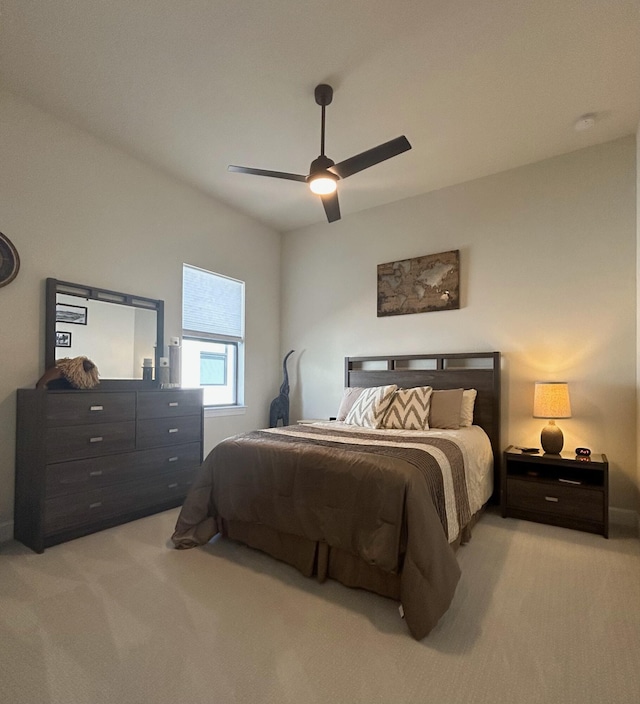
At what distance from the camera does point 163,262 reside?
371 centimetres

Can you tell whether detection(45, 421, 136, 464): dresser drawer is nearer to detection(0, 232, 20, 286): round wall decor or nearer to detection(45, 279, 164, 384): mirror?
detection(45, 279, 164, 384): mirror

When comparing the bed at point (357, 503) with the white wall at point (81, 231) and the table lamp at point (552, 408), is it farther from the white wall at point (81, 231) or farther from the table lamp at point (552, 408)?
the white wall at point (81, 231)

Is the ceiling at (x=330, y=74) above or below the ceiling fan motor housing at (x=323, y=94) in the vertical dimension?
above

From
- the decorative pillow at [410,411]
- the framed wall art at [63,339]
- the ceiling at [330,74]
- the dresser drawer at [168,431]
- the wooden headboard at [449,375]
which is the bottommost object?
the dresser drawer at [168,431]

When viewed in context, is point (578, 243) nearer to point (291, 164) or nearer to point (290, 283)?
point (291, 164)

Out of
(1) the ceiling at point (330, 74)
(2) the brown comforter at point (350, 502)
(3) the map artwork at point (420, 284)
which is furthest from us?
(3) the map artwork at point (420, 284)

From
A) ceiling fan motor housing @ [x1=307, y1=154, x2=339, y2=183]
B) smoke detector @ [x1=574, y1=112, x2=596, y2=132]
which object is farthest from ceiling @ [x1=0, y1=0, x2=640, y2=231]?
ceiling fan motor housing @ [x1=307, y1=154, x2=339, y2=183]

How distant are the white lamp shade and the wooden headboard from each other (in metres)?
0.41

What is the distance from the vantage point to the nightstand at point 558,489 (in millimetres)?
2734

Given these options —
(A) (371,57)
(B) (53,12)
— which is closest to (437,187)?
(A) (371,57)

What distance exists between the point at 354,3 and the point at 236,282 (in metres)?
3.03

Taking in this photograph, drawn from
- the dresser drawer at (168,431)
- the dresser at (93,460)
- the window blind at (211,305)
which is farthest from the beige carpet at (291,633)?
the window blind at (211,305)

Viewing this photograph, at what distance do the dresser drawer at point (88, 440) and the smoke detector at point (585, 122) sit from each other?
4.12 meters

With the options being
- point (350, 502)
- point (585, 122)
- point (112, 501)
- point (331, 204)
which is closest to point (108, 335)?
point (112, 501)
